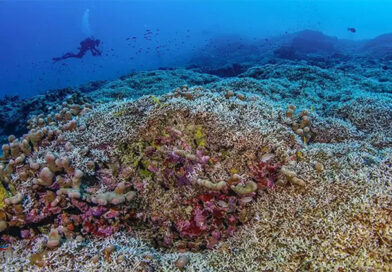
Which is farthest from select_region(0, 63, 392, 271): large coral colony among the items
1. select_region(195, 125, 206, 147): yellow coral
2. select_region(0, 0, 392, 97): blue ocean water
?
select_region(0, 0, 392, 97): blue ocean water

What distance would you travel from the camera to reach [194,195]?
298cm

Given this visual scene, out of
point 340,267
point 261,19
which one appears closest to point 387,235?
point 340,267

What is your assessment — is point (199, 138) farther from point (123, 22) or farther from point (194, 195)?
point (123, 22)

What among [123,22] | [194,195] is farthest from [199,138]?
[123,22]

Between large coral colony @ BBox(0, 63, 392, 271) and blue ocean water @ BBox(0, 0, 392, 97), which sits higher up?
blue ocean water @ BBox(0, 0, 392, 97)

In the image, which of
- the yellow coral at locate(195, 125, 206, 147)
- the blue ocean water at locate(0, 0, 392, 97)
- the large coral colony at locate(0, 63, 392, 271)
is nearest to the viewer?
the large coral colony at locate(0, 63, 392, 271)

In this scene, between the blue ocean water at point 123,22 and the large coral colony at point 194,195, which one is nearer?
the large coral colony at point 194,195

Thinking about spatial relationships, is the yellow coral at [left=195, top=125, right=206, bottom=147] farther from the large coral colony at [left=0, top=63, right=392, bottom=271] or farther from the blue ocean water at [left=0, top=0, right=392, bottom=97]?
the blue ocean water at [left=0, top=0, right=392, bottom=97]

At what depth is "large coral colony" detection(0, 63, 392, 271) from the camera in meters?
2.39

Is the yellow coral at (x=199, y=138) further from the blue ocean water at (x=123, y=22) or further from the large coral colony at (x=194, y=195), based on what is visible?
the blue ocean water at (x=123, y=22)

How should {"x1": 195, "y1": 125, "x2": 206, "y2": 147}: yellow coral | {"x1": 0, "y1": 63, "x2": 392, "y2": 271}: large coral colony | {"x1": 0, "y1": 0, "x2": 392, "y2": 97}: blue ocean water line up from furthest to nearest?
{"x1": 0, "y1": 0, "x2": 392, "y2": 97}: blue ocean water < {"x1": 195, "y1": 125, "x2": 206, "y2": 147}: yellow coral < {"x1": 0, "y1": 63, "x2": 392, "y2": 271}: large coral colony

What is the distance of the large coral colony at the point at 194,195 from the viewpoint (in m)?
2.39

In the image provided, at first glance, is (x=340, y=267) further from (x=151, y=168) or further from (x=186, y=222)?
(x=151, y=168)

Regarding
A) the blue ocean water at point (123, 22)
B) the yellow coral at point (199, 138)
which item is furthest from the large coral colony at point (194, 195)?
the blue ocean water at point (123, 22)
